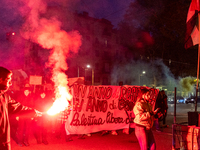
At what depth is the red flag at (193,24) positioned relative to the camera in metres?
6.40

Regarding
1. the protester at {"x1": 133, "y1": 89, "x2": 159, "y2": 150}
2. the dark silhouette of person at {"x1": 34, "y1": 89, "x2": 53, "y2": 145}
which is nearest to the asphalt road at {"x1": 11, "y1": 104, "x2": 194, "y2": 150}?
the dark silhouette of person at {"x1": 34, "y1": 89, "x2": 53, "y2": 145}

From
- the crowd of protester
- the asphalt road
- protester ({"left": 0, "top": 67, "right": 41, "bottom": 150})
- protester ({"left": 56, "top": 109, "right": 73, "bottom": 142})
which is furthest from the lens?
protester ({"left": 56, "top": 109, "right": 73, "bottom": 142})

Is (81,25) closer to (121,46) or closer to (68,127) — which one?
(121,46)

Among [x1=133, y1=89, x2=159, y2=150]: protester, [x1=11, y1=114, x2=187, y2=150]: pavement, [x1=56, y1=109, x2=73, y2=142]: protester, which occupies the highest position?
[x1=133, y1=89, x2=159, y2=150]: protester

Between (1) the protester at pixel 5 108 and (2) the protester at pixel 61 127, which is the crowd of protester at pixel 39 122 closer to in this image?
(2) the protester at pixel 61 127

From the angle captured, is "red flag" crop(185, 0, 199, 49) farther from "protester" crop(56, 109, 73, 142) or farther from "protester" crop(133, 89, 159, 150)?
"protester" crop(56, 109, 73, 142)

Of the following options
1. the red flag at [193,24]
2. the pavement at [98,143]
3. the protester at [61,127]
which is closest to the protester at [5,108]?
the pavement at [98,143]

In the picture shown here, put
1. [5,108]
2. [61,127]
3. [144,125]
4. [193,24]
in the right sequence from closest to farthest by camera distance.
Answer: [5,108] < [144,125] < [193,24] < [61,127]

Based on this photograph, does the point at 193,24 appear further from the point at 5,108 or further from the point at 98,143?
the point at 5,108

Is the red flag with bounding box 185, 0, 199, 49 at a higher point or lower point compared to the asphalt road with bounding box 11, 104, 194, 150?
higher

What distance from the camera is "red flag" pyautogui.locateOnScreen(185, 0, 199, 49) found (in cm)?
640

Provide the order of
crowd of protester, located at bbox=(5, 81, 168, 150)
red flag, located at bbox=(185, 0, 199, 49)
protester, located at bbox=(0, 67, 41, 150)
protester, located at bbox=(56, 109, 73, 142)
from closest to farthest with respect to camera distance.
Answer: protester, located at bbox=(0, 67, 41, 150)
red flag, located at bbox=(185, 0, 199, 49)
crowd of protester, located at bbox=(5, 81, 168, 150)
protester, located at bbox=(56, 109, 73, 142)

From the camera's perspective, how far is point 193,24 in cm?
663

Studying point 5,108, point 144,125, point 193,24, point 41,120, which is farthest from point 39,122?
point 193,24
